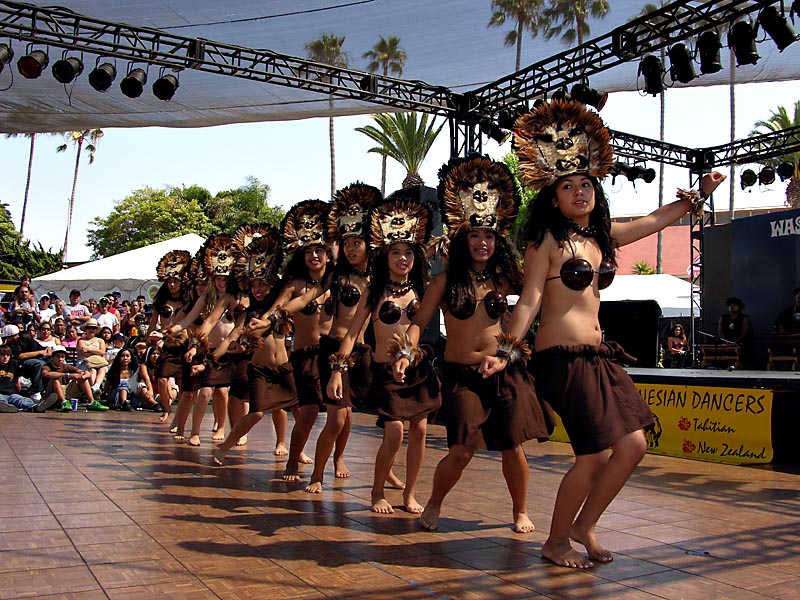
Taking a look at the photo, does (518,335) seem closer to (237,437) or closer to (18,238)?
(237,437)

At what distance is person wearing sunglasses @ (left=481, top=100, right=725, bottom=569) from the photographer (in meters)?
3.86

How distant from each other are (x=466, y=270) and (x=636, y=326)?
996 centimetres

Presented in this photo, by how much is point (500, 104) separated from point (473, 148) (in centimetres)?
78

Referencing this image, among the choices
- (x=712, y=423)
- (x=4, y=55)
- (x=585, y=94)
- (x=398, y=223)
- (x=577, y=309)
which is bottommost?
(x=712, y=423)

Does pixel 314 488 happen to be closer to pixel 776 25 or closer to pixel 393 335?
pixel 393 335

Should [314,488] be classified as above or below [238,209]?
below

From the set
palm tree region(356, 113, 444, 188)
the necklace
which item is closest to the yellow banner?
the necklace

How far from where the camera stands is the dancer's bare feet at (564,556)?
384cm

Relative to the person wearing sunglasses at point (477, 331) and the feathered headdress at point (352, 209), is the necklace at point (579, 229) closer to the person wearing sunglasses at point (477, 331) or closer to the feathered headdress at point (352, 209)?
the person wearing sunglasses at point (477, 331)

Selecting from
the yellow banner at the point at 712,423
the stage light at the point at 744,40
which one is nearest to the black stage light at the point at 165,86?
the stage light at the point at 744,40

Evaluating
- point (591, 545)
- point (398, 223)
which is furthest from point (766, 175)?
point (591, 545)

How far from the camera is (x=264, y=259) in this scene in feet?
24.3

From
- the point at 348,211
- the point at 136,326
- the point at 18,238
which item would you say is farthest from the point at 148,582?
the point at 18,238

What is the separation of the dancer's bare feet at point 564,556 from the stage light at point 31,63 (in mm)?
9027
